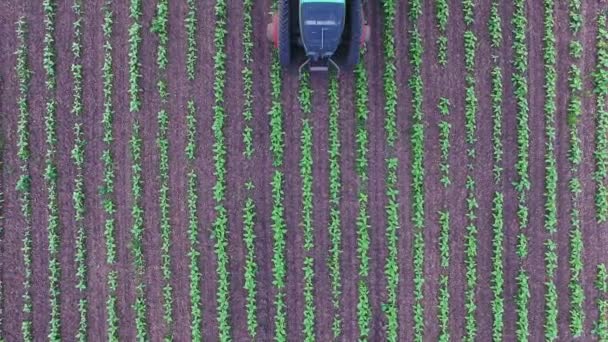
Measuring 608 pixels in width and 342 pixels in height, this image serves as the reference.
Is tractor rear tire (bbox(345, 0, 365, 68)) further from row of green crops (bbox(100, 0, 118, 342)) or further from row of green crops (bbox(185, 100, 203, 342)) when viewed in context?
row of green crops (bbox(100, 0, 118, 342))

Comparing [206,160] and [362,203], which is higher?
[206,160]

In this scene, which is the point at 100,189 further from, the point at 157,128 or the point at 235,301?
the point at 235,301

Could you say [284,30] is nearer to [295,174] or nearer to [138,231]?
[295,174]

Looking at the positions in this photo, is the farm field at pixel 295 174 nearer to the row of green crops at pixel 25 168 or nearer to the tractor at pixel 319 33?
the row of green crops at pixel 25 168

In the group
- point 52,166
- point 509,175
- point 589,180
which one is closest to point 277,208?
point 52,166

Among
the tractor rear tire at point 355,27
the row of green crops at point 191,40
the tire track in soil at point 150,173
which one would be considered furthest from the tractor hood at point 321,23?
the tire track in soil at point 150,173

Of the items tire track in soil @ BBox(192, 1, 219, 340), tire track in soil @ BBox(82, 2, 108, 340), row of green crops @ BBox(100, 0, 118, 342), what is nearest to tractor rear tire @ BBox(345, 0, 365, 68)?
tire track in soil @ BBox(192, 1, 219, 340)
